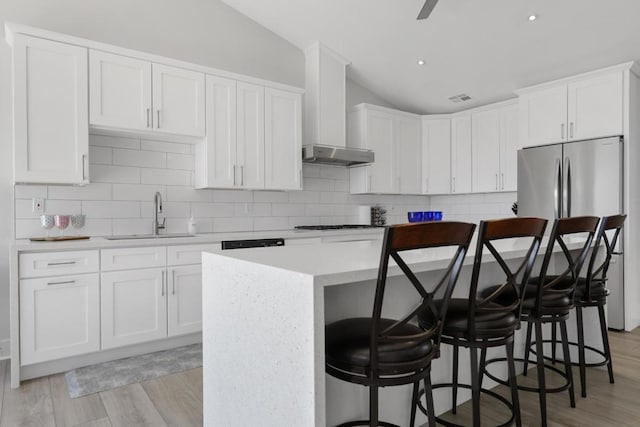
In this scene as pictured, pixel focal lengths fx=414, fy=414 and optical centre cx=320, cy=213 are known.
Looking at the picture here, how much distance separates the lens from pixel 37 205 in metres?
3.20

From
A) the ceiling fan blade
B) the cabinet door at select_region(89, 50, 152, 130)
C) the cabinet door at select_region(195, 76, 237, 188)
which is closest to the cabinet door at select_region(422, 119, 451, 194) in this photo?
the ceiling fan blade

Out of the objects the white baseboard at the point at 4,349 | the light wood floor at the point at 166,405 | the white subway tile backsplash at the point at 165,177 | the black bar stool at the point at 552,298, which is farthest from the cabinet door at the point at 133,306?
the black bar stool at the point at 552,298

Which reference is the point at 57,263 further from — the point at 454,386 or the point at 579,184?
the point at 579,184

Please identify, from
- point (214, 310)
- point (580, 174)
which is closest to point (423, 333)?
point (214, 310)

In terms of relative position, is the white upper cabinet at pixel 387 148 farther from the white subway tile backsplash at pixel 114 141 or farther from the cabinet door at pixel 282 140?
the white subway tile backsplash at pixel 114 141

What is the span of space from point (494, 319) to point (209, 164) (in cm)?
278

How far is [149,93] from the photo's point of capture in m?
3.36

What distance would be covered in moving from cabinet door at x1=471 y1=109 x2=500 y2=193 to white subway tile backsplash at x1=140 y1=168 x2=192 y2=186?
342cm

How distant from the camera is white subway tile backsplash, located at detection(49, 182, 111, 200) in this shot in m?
3.29

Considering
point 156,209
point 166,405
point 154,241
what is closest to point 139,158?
point 156,209

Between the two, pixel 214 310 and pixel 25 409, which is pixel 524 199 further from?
pixel 25 409

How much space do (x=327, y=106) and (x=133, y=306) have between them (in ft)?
9.31

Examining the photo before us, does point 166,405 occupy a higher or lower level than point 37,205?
lower

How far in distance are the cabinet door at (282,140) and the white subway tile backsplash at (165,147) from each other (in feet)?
2.47
